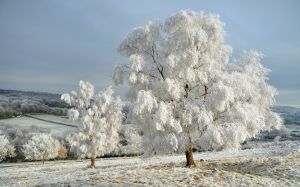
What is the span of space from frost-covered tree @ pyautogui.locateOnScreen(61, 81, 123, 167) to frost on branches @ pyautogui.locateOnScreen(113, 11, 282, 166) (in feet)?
83.8

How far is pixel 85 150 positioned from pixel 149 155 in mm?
27358

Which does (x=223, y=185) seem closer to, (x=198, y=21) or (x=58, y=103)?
(x=198, y=21)

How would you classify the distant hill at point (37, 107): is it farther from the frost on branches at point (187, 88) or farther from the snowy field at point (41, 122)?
the frost on branches at point (187, 88)

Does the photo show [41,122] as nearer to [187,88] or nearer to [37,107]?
[37,107]

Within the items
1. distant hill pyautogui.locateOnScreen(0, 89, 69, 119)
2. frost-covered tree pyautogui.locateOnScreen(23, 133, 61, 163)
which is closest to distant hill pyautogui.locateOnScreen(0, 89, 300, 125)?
distant hill pyautogui.locateOnScreen(0, 89, 69, 119)

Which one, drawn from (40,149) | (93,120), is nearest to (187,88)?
(93,120)

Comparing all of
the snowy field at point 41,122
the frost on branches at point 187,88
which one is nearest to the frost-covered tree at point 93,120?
the frost on branches at point 187,88

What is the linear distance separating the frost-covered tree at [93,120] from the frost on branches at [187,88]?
25.5 metres

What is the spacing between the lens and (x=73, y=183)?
2255 centimetres

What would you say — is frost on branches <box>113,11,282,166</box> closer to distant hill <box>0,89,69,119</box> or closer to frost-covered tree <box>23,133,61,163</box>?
frost-covered tree <box>23,133,61,163</box>

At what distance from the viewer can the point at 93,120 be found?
189 ft

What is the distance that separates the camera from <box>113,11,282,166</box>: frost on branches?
92.7ft

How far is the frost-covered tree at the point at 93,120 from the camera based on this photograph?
185ft

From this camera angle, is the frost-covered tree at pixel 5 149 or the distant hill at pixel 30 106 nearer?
the frost-covered tree at pixel 5 149
